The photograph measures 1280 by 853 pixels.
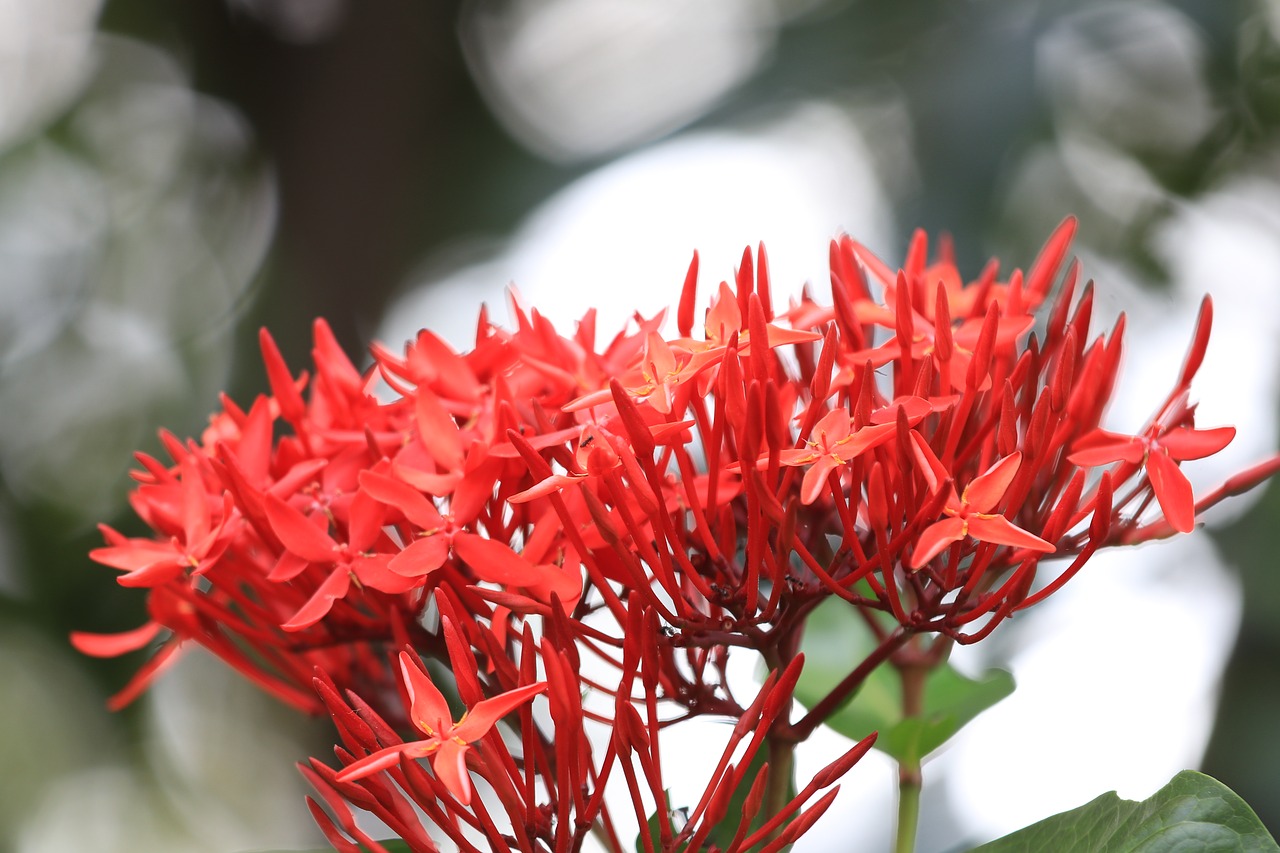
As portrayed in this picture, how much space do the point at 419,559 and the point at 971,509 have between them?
0.24 m

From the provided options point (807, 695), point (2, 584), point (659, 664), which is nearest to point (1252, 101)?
point (807, 695)

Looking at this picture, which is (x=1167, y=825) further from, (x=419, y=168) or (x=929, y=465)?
(x=419, y=168)

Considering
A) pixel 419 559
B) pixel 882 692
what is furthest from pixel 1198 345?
pixel 419 559

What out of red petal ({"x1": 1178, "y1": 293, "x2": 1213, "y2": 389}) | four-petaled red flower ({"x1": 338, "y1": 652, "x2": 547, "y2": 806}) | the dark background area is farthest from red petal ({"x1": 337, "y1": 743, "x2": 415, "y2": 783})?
the dark background area

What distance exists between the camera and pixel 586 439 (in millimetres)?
539

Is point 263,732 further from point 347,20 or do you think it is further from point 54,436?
point 347,20

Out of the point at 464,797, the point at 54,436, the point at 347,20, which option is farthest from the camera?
the point at 54,436

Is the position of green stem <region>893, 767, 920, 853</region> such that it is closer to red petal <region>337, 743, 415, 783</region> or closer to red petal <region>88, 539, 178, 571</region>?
red petal <region>337, 743, 415, 783</region>

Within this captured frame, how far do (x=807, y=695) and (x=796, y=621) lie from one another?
0.87 ft

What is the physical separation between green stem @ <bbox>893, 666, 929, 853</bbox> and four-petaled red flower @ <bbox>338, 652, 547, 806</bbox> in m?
0.28

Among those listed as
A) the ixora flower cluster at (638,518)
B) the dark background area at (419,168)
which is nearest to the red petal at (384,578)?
the ixora flower cluster at (638,518)

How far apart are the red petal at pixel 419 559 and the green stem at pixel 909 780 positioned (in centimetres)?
32

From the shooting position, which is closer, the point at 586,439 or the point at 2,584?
the point at 586,439

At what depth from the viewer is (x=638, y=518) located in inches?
20.3
